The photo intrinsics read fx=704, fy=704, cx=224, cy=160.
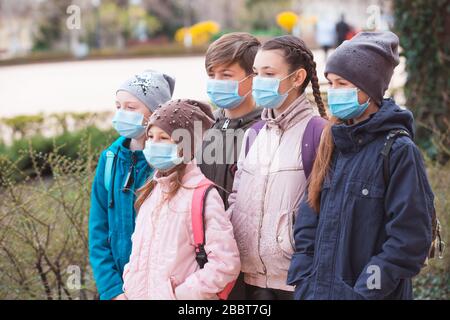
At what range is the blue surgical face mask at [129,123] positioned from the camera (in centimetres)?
358

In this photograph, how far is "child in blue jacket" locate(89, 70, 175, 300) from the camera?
352 cm

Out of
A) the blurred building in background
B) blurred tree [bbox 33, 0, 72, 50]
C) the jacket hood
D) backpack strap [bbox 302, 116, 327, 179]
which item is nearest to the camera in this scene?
the jacket hood

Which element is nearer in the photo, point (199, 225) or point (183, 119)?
point (199, 225)

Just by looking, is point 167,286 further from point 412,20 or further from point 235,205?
point 412,20

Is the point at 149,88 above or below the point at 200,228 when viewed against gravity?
above

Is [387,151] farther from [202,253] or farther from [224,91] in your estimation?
[224,91]

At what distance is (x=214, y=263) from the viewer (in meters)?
3.01

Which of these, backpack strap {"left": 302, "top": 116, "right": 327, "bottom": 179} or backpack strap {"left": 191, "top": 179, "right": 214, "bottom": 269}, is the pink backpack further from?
backpack strap {"left": 302, "top": 116, "right": 327, "bottom": 179}

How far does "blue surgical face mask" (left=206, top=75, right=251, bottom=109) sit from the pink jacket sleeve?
2.29ft

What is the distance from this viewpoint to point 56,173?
15.6 ft

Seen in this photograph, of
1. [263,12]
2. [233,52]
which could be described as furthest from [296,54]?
[263,12]

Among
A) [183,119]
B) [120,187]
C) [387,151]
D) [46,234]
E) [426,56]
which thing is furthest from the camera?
[426,56]

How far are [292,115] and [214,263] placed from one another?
2.57 ft

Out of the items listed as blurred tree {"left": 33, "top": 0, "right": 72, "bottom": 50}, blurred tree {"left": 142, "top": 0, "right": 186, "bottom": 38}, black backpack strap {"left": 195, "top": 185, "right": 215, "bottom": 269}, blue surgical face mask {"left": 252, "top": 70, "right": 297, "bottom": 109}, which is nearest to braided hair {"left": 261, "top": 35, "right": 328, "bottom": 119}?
blue surgical face mask {"left": 252, "top": 70, "right": 297, "bottom": 109}
